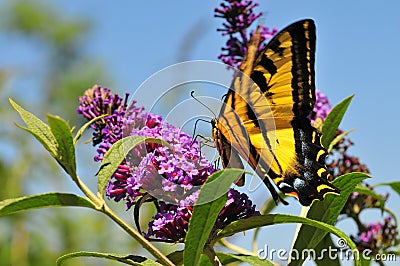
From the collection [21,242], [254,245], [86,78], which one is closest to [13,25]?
[86,78]

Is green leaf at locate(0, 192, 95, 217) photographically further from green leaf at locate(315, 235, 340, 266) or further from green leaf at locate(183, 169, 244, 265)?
green leaf at locate(315, 235, 340, 266)

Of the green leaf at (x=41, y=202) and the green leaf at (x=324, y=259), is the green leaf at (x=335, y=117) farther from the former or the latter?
the green leaf at (x=41, y=202)

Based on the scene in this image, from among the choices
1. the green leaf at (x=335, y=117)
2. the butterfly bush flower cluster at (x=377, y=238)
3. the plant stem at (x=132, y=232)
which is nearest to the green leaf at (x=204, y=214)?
the plant stem at (x=132, y=232)

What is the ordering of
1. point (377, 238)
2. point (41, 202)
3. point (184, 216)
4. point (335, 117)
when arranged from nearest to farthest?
point (41, 202), point (184, 216), point (335, 117), point (377, 238)

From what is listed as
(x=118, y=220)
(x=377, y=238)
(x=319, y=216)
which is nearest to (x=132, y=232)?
(x=118, y=220)

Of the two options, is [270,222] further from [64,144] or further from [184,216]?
[64,144]

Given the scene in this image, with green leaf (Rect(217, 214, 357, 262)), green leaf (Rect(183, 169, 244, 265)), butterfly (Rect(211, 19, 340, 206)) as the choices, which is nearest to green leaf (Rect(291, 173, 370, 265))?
butterfly (Rect(211, 19, 340, 206))
